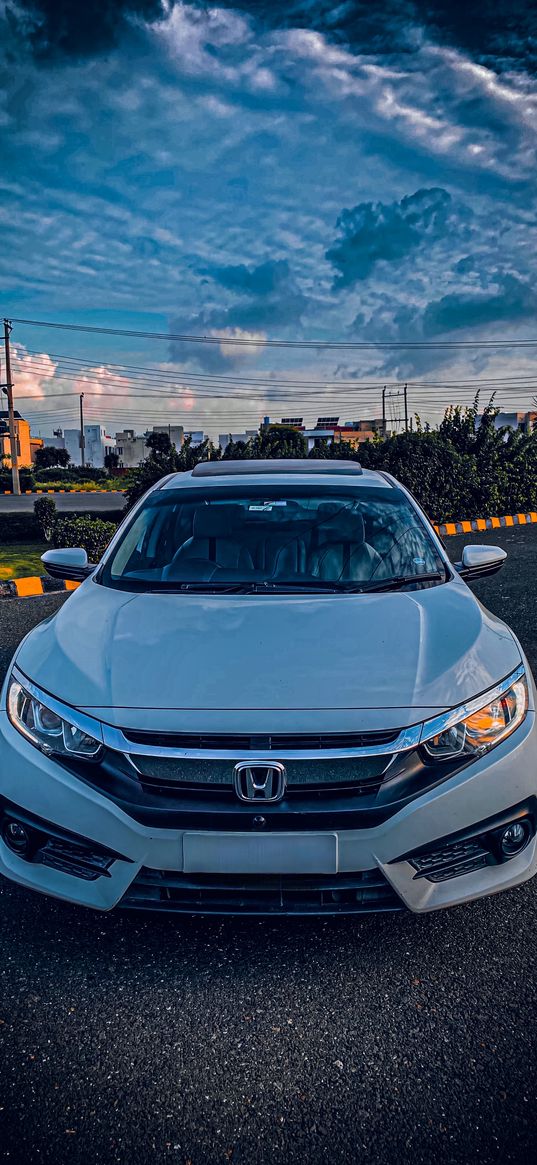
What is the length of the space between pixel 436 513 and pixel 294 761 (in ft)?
52.5

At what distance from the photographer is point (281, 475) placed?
167 inches

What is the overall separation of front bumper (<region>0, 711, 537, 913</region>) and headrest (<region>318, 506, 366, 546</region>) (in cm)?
149

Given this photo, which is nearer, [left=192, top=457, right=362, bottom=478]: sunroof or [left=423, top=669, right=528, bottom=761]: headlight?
[left=423, top=669, right=528, bottom=761]: headlight

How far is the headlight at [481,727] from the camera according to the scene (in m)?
2.31

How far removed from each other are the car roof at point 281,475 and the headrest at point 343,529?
248 millimetres

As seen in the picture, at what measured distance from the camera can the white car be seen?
2197mm

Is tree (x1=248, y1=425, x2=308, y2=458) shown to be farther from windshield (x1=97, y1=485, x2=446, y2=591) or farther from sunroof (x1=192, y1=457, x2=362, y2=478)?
windshield (x1=97, y1=485, x2=446, y2=591)

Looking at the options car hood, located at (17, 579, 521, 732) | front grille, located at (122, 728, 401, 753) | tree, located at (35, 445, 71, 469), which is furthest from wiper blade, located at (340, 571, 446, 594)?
tree, located at (35, 445, 71, 469)

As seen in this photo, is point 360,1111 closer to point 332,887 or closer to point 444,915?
point 332,887

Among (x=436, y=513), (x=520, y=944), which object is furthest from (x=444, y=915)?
(x=436, y=513)

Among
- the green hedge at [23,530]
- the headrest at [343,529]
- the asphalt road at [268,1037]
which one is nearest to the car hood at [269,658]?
the headrest at [343,529]

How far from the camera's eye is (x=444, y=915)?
270 centimetres

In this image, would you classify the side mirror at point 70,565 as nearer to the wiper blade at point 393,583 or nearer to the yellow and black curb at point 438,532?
the wiper blade at point 393,583

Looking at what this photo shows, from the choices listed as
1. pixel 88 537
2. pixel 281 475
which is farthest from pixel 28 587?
pixel 281 475
